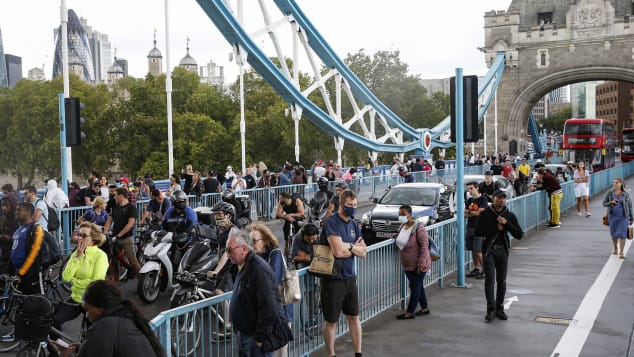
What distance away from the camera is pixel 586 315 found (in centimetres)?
828

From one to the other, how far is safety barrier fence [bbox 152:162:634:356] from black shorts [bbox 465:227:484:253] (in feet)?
0.76

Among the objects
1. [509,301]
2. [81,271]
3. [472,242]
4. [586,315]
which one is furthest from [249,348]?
[472,242]

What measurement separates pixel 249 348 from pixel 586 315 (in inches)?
202

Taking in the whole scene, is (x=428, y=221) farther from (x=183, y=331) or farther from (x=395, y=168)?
(x=395, y=168)

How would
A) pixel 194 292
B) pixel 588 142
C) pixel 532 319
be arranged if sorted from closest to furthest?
pixel 194 292 < pixel 532 319 < pixel 588 142

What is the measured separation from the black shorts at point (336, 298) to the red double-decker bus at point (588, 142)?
3531cm

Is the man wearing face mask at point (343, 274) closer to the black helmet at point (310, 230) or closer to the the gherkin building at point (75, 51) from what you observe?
the black helmet at point (310, 230)

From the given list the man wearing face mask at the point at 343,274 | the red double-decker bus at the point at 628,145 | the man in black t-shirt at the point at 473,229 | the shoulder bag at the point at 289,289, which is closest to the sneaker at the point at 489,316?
the man wearing face mask at the point at 343,274

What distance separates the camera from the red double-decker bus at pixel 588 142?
3912 centimetres

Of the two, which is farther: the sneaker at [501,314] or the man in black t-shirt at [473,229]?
the man in black t-shirt at [473,229]

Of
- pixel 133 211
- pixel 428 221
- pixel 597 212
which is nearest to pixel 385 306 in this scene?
pixel 133 211

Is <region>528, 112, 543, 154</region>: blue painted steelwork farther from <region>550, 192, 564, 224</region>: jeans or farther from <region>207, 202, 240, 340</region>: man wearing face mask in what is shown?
<region>207, 202, 240, 340</region>: man wearing face mask

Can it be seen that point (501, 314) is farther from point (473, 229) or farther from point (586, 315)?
point (473, 229)

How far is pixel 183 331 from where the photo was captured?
4.96m
